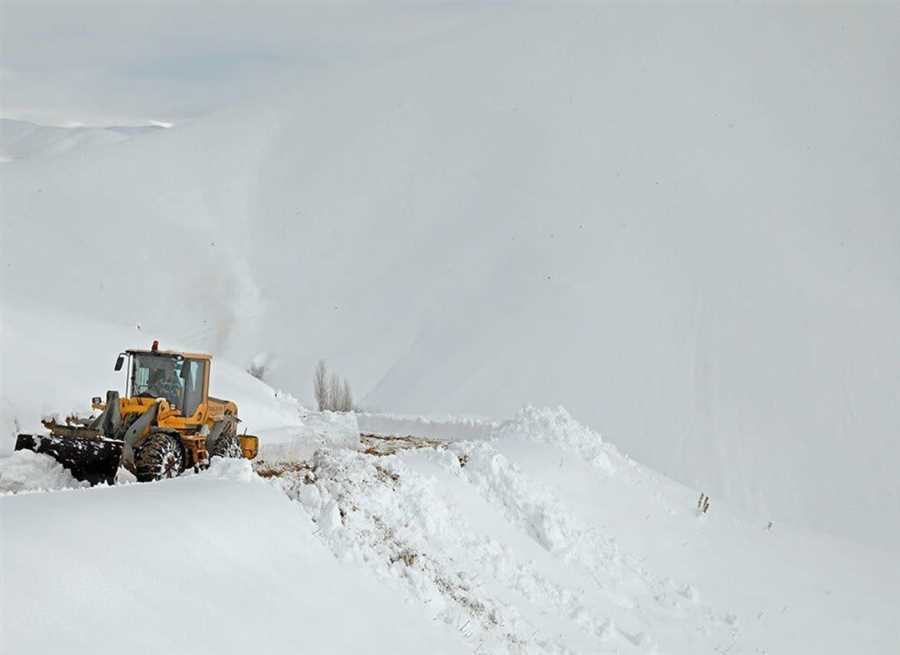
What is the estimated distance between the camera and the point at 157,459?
1366cm

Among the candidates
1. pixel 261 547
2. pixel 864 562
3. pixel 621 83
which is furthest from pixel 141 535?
pixel 621 83

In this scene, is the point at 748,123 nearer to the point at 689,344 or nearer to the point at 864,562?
the point at 689,344

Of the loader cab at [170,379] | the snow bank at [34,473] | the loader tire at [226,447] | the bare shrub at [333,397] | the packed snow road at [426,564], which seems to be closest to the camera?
the packed snow road at [426,564]

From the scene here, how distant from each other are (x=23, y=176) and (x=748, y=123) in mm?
51923

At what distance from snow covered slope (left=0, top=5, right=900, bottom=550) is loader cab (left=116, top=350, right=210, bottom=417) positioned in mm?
31318

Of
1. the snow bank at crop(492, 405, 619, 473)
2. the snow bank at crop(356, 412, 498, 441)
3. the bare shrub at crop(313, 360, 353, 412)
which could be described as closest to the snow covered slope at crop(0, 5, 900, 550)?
the bare shrub at crop(313, 360, 353, 412)

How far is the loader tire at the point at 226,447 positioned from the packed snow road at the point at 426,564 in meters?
2.52

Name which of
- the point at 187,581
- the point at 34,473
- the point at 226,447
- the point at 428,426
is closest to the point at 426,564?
the point at 187,581

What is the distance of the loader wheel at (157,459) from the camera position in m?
13.6

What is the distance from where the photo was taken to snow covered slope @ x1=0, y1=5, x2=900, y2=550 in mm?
48906

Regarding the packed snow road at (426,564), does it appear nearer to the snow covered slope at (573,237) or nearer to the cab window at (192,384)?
the cab window at (192,384)

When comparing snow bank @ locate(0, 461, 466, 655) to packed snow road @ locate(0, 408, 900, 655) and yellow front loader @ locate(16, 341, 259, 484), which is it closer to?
packed snow road @ locate(0, 408, 900, 655)

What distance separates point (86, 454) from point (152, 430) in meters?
1.13

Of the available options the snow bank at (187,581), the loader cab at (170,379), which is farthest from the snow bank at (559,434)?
the snow bank at (187,581)
